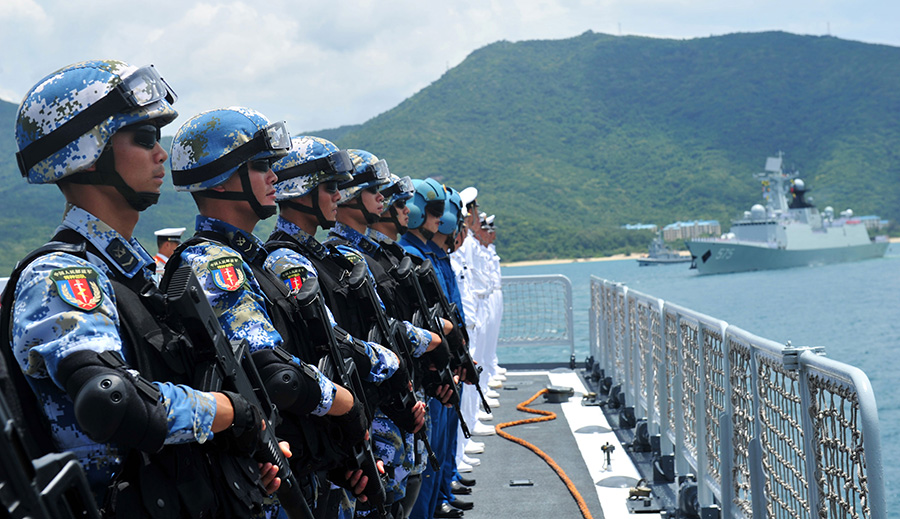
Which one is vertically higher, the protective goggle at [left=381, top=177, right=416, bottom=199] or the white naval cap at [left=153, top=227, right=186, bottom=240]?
the protective goggle at [left=381, top=177, right=416, bottom=199]

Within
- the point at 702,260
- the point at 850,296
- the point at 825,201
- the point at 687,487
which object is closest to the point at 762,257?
the point at 702,260

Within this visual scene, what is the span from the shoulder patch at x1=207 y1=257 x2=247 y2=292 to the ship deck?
375cm

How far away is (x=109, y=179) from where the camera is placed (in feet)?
6.72

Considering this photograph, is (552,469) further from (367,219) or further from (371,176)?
(371,176)

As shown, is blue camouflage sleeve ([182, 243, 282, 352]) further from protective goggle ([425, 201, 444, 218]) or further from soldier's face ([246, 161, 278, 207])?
protective goggle ([425, 201, 444, 218])

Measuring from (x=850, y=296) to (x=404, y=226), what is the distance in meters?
43.4

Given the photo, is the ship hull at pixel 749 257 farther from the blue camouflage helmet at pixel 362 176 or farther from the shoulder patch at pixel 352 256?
the shoulder patch at pixel 352 256

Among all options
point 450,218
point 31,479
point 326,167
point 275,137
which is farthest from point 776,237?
point 31,479

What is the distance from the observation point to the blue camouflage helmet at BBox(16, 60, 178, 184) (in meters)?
1.99

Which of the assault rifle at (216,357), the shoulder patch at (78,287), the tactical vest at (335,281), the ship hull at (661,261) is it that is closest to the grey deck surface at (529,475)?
the tactical vest at (335,281)

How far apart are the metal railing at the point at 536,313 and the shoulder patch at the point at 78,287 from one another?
38.8 feet

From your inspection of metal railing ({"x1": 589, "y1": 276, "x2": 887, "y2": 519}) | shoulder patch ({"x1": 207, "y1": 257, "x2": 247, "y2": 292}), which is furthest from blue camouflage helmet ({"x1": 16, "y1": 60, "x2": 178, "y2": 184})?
metal railing ({"x1": 589, "y1": 276, "x2": 887, "y2": 519})

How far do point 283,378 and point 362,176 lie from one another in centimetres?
206

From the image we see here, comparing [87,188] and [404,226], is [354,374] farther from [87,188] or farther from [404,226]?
[404,226]
